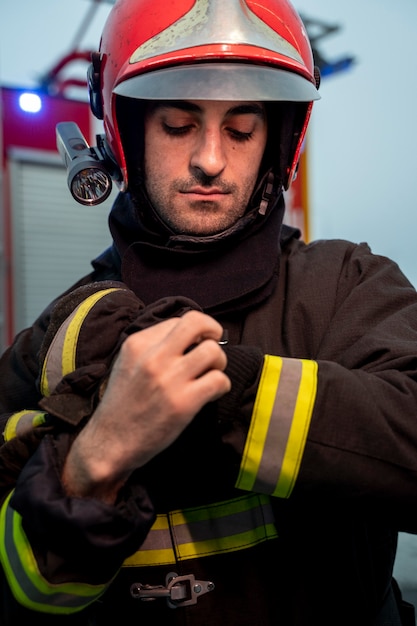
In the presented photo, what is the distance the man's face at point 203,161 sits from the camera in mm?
1543

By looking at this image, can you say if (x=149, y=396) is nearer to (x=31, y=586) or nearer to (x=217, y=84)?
(x=31, y=586)

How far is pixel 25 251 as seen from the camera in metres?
5.29

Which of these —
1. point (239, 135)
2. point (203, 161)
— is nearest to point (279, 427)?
point (203, 161)

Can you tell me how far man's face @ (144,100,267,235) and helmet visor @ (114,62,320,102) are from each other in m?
0.08

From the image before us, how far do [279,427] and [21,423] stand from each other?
1.76ft

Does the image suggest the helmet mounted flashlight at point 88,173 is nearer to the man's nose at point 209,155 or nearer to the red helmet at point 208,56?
the red helmet at point 208,56

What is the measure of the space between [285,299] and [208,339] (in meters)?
0.58

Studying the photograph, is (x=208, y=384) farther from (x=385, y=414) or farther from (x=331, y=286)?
(x=331, y=286)

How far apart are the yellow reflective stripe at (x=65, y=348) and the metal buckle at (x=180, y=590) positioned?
44 centimetres

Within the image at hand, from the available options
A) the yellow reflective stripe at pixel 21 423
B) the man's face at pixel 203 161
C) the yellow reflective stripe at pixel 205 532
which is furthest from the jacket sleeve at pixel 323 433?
the man's face at pixel 203 161

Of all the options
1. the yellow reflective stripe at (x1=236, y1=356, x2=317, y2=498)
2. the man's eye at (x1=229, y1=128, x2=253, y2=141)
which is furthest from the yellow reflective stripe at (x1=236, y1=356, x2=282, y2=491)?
the man's eye at (x1=229, y1=128, x2=253, y2=141)

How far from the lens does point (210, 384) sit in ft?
3.12

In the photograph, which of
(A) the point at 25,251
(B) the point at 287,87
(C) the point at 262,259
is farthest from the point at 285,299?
(A) the point at 25,251

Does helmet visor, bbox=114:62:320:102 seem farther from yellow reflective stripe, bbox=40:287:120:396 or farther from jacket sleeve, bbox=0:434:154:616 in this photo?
jacket sleeve, bbox=0:434:154:616
